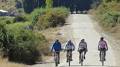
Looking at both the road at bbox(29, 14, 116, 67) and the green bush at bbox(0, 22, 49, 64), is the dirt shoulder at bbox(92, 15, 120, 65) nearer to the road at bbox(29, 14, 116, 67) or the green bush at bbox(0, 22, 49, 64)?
the road at bbox(29, 14, 116, 67)

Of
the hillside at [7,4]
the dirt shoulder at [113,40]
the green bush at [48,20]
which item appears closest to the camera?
the dirt shoulder at [113,40]

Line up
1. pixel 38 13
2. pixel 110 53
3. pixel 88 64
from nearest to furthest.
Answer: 1. pixel 88 64
2. pixel 110 53
3. pixel 38 13

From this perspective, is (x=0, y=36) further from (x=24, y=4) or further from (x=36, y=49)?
(x=24, y=4)

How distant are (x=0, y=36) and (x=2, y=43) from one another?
0.64m

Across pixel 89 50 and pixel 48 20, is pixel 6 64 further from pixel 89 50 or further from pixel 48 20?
pixel 48 20

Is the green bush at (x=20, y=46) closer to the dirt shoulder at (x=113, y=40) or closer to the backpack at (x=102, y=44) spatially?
the dirt shoulder at (x=113, y=40)

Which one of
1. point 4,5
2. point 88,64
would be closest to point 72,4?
point 4,5

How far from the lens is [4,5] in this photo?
170 meters

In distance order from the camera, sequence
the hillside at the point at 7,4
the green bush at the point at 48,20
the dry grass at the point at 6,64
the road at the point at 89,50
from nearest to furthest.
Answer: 1. the road at the point at 89,50
2. the dry grass at the point at 6,64
3. the green bush at the point at 48,20
4. the hillside at the point at 7,4

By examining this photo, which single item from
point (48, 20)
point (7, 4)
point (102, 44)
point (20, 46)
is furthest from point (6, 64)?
point (7, 4)

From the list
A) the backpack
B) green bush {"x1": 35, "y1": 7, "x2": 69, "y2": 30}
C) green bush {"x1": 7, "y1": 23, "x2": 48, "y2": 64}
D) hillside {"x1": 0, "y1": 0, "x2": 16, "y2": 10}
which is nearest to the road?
the backpack

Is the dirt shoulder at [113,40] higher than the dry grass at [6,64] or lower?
lower

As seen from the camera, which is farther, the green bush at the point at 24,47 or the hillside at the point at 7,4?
the hillside at the point at 7,4

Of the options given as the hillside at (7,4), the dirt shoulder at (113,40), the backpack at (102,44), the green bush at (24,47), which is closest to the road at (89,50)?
the dirt shoulder at (113,40)
